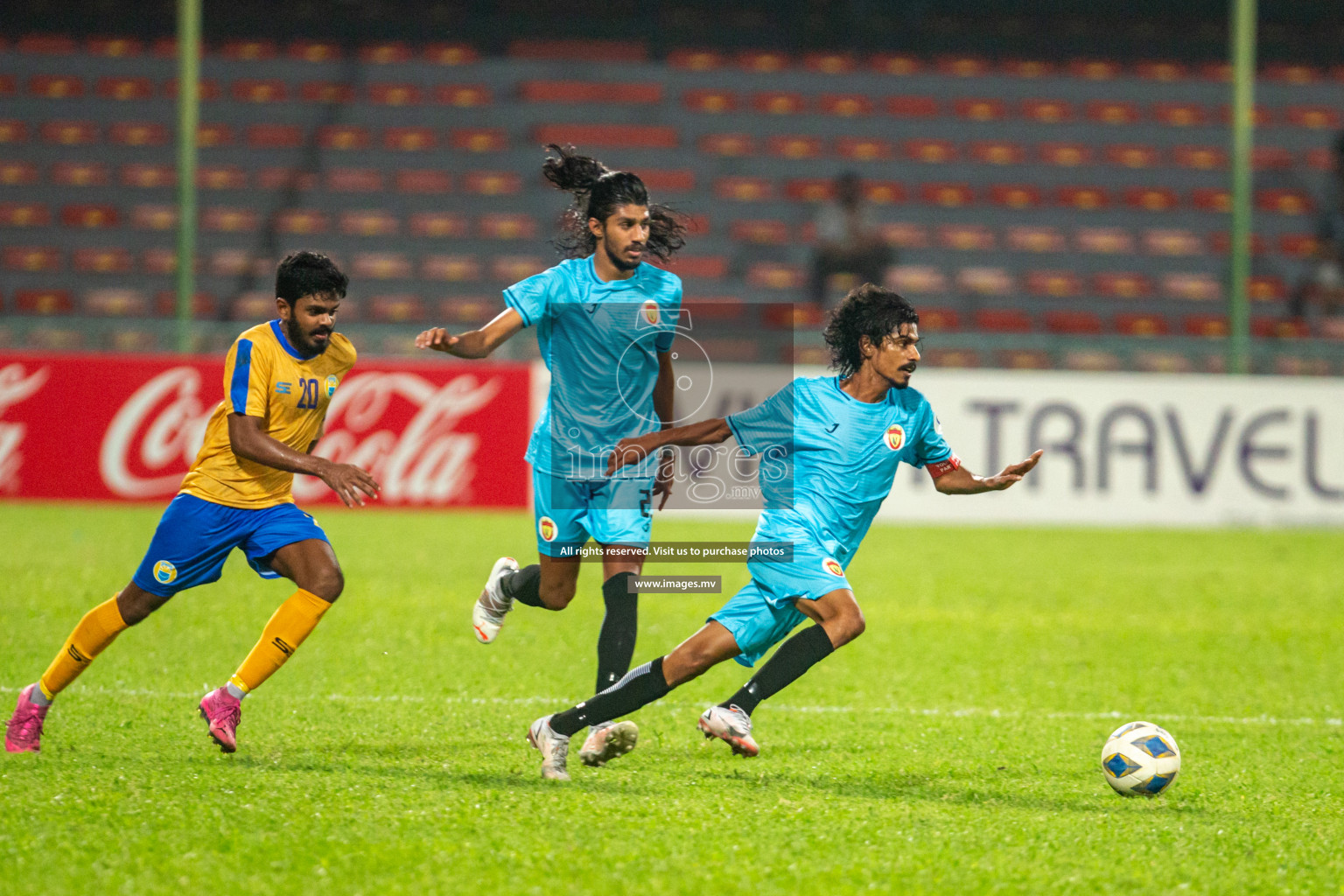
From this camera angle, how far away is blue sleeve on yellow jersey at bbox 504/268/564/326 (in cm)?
521

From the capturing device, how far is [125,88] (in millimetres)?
20953

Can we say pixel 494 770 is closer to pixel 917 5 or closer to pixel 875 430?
pixel 875 430

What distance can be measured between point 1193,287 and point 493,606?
15.8 m

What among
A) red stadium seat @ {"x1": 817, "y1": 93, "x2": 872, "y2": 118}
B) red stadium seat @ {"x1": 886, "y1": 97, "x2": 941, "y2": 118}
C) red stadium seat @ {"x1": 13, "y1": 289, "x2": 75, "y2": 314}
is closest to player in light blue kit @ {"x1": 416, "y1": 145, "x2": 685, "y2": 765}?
red stadium seat @ {"x1": 13, "y1": 289, "x2": 75, "y2": 314}

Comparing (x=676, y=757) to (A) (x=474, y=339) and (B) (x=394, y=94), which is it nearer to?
(A) (x=474, y=339)

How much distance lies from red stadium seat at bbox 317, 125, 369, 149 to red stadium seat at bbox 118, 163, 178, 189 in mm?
1626

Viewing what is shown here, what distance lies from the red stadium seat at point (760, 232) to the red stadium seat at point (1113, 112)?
530 cm

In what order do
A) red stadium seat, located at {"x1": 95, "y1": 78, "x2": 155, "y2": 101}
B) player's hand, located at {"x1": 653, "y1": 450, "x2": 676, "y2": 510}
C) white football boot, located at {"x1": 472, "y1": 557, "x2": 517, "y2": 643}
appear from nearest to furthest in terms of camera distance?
player's hand, located at {"x1": 653, "y1": 450, "x2": 676, "y2": 510} → white football boot, located at {"x1": 472, "y1": 557, "x2": 517, "y2": 643} → red stadium seat, located at {"x1": 95, "y1": 78, "x2": 155, "y2": 101}

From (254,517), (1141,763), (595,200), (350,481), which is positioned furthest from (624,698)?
(595,200)

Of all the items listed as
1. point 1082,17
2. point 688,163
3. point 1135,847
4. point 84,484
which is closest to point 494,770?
point 1135,847

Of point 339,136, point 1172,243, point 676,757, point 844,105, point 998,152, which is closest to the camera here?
point 676,757

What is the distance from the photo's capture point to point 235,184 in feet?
65.7

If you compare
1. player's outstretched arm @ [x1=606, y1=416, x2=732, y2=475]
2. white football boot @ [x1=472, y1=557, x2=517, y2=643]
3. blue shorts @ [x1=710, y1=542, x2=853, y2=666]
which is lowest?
white football boot @ [x1=472, y1=557, x2=517, y2=643]

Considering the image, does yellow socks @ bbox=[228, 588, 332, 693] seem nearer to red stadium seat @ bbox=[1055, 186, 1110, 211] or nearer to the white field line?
the white field line
